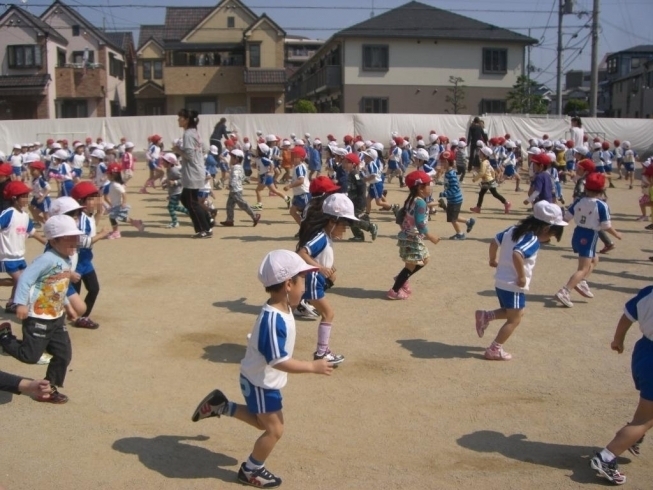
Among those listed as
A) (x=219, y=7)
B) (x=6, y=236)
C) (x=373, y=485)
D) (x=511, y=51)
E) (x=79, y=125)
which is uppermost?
(x=219, y=7)

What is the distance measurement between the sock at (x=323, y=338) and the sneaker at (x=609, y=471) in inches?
104

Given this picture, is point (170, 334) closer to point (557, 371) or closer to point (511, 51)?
point (557, 371)

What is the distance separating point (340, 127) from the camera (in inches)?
1307

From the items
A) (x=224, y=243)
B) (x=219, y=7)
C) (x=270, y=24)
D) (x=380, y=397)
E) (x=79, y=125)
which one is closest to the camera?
(x=380, y=397)

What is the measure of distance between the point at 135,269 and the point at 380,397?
586 centimetres

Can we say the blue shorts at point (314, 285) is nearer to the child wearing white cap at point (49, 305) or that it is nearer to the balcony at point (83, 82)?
the child wearing white cap at point (49, 305)

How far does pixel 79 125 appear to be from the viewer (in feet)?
111

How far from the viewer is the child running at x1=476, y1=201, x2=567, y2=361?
247 inches

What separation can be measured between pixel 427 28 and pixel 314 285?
39107 millimetres

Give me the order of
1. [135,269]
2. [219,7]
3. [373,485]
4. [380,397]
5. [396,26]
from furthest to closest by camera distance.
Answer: [219,7], [396,26], [135,269], [380,397], [373,485]

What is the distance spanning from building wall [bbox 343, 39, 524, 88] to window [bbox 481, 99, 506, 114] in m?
1.09

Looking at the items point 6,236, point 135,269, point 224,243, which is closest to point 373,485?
point 6,236

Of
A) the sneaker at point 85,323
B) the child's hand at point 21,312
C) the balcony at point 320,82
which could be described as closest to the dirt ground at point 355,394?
the sneaker at point 85,323

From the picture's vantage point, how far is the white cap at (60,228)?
5.41m
